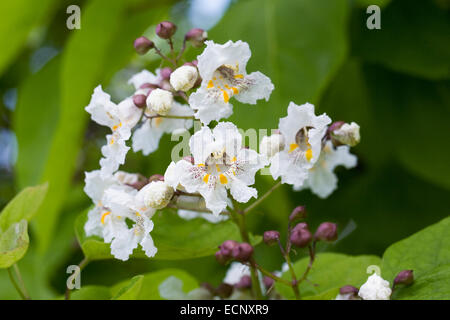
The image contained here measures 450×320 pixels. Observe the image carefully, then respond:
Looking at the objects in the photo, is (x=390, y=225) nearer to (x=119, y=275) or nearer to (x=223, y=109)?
(x=119, y=275)

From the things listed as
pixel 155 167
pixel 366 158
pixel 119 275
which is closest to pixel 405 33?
pixel 366 158

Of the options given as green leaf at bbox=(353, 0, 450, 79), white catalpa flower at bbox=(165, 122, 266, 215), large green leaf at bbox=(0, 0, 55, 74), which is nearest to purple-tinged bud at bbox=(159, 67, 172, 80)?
white catalpa flower at bbox=(165, 122, 266, 215)

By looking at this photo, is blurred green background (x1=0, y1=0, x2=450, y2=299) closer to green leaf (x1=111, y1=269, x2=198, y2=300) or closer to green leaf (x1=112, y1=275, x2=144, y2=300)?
green leaf (x1=111, y1=269, x2=198, y2=300)

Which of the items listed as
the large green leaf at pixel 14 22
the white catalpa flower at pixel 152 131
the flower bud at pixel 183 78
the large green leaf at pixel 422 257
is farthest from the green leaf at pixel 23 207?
the large green leaf at pixel 14 22

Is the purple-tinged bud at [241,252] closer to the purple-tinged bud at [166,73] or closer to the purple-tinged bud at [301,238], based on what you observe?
the purple-tinged bud at [301,238]

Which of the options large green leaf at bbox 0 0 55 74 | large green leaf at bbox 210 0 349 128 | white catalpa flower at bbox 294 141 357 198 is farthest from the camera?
large green leaf at bbox 0 0 55 74

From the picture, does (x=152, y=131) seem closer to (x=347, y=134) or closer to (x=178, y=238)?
(x=178, y=238)
